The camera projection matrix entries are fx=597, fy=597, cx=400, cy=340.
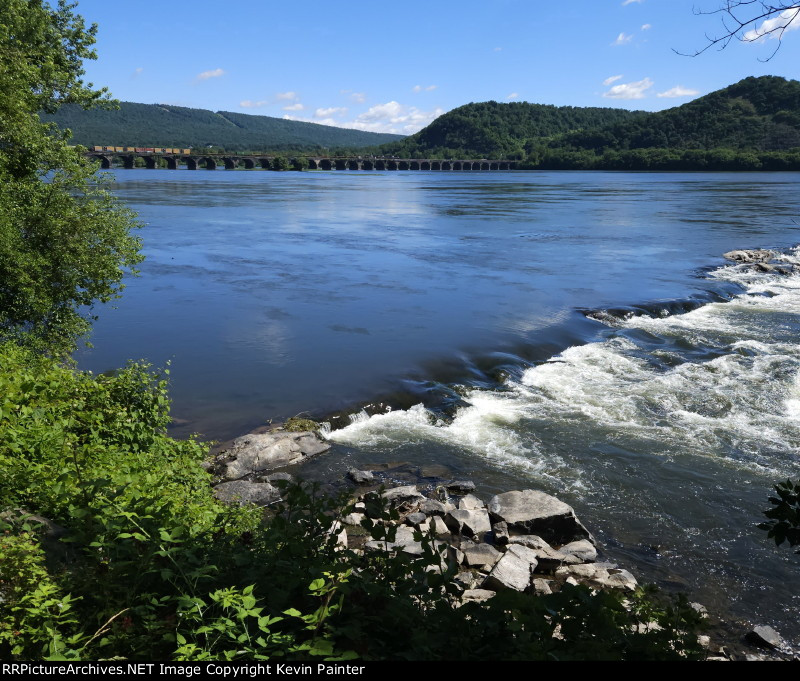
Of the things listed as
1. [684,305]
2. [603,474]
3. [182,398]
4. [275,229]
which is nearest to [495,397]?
[603,474]

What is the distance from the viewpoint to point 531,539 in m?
9.00

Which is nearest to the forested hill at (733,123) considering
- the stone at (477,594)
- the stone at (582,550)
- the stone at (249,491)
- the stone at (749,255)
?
the stone at (749,255)

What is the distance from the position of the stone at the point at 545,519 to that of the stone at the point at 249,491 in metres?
3.82

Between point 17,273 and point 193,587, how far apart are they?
11058 mm

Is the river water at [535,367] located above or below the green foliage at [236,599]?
below

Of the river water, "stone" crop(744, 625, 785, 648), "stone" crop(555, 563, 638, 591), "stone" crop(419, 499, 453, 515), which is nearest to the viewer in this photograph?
"stone" crop(744, 625, 785, 648)

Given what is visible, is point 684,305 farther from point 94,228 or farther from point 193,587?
point 193,587

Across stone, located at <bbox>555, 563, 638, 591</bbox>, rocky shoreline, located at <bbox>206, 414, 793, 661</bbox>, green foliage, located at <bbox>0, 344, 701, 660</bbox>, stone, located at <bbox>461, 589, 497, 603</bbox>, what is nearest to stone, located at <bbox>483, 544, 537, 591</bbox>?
rocky shoreline, located at <bbox>206, 414, 793, 661</bbox>

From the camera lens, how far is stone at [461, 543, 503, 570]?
27.1ft

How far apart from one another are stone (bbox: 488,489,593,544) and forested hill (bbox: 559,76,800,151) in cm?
18014

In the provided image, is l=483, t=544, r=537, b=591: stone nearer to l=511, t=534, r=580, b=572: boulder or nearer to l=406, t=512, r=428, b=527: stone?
l=511, t=534, r=580, b=572: boulder

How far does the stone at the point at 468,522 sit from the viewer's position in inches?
368

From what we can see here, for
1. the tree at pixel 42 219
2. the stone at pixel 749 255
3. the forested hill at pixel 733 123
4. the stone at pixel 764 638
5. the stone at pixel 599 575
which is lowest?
the stone at pixel 764 638

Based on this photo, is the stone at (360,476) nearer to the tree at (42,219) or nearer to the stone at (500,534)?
the stone at (500,534)
